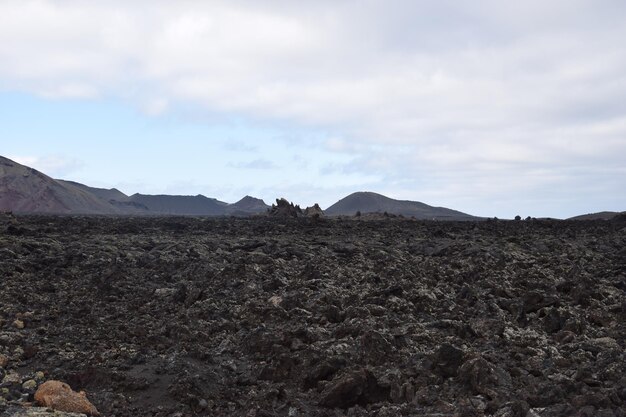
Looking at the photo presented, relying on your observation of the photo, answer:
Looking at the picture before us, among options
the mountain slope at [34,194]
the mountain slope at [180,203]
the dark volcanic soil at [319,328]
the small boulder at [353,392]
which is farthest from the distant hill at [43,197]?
the small boulder at [353,392]

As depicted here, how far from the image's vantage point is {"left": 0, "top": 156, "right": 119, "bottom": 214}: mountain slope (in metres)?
85.8

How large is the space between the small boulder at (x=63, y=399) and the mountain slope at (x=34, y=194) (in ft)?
267

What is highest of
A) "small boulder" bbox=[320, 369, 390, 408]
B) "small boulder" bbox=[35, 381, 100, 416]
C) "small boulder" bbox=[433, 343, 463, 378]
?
"small boulder" bbox=[433, 343, 463, 378]

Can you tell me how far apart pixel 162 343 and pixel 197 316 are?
1229 mm

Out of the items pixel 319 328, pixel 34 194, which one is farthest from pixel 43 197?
pixel 319 328

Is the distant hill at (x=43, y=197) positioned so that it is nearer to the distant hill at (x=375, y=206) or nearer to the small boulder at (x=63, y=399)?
the distant hill at (x=375, y=206)

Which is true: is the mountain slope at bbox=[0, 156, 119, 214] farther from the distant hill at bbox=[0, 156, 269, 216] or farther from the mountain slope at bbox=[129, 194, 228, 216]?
the mountain slope at bbox=[129, 194, 228, 216]

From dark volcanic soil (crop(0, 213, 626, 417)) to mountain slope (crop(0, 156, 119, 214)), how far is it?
76118 mm

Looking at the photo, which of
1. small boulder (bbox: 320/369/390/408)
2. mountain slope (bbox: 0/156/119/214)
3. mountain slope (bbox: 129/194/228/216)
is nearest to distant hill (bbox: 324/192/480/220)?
mountain slope (bbox: 129/194/228/216)

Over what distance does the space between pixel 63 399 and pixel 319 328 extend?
306cm

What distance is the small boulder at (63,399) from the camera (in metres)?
6.02

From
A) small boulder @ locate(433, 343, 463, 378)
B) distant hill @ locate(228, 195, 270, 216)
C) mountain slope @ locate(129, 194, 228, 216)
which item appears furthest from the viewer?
mountain slope @ locate(129, 194, 228, 216)

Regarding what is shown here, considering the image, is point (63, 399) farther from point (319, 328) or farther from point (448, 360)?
point (448, 360)

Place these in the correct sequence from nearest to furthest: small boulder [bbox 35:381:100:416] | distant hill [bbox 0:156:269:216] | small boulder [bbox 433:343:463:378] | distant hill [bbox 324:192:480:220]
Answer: small boulder [bbox 35:381:100:416], small boulder [bbox 433:343:463:378], distant hill [bbox 0:156:269:216], distant hill [bbox 324:192:480:220]
